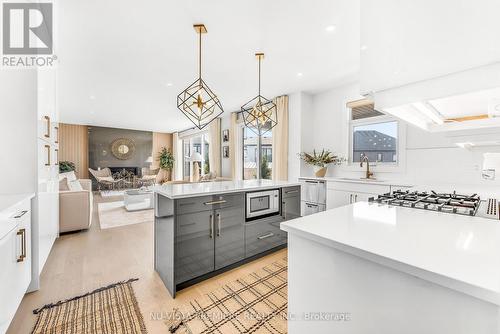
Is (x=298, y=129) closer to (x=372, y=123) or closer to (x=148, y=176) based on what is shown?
(x=372, y=123)

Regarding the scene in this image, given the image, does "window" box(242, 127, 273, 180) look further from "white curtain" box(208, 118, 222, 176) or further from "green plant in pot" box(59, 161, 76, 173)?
"green plant in pot" box(59, 161, 76, 173)

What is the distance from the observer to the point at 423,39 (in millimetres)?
683

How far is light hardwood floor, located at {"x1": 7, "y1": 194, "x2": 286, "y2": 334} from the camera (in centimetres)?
170

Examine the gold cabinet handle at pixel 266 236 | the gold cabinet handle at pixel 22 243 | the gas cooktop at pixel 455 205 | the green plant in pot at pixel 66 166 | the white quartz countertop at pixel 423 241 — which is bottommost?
the gold cabinet handle at pixel 266 236

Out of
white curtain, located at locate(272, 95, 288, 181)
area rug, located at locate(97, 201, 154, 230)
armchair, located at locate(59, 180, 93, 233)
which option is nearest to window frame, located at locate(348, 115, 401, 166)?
white curtain, located at locate(272, 95, 288, 181)

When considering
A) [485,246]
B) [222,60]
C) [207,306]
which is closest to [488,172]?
[485,246]

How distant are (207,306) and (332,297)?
1230 millimetres

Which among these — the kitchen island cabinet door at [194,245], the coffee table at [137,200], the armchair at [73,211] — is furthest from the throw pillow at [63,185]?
the kitchen island cabinet door at [194,245]

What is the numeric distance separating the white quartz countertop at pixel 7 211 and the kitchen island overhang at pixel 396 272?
5.14ft

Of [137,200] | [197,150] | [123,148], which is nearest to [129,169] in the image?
[123,148]

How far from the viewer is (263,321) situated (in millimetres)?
1564

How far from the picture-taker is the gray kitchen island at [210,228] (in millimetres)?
1833

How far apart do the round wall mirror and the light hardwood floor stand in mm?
6534

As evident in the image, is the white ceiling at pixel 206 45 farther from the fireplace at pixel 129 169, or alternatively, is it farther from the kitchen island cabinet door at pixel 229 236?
the fireplace at pixel 129 169
